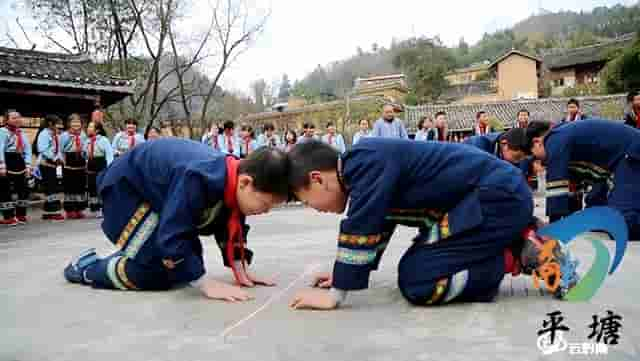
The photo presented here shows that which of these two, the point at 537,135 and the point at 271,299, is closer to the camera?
the point at 271,299

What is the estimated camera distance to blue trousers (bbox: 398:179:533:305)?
10.0 feet

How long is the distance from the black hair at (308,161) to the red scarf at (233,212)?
0.36 m

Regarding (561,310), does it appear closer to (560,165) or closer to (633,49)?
(560,165)

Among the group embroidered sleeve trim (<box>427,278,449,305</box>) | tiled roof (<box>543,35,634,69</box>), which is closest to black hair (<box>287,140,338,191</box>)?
embroidered sleeve trim (<box>427,278,449,305</box>)

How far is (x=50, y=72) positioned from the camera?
41.1 ft

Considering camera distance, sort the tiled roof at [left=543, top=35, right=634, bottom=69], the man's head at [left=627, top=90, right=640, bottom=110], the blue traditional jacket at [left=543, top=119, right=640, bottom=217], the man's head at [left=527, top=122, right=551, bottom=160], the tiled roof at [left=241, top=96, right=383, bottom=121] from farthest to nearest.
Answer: the tiled roof at [left=543, top=35, right=634, bottom=69] < the tiled roof at [left=241, top=96, right=383, bottom=121] < the man's head at [left=627, top=90, right=640, bottom=110] < the blue traditional jacket at [left=543, top=119, right=640, bottom=217] < the man's head at [left=527, top=122, right=551, bottom=160]

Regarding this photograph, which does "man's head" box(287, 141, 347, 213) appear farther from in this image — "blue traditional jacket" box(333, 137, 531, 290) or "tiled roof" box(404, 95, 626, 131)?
"tiled roof" box(404, 95, 626, 131)

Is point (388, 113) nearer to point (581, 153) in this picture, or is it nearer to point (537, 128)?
point (581, 153)

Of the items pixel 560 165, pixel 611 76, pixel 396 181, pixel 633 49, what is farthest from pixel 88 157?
pixel 611 76

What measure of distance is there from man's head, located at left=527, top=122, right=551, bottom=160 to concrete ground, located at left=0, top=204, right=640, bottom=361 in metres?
1.12

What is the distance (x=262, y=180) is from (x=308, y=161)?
252mm

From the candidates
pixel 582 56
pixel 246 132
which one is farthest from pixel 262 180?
pixel 582 56

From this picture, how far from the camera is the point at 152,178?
3625 mm

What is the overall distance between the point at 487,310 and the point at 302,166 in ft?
3.43
